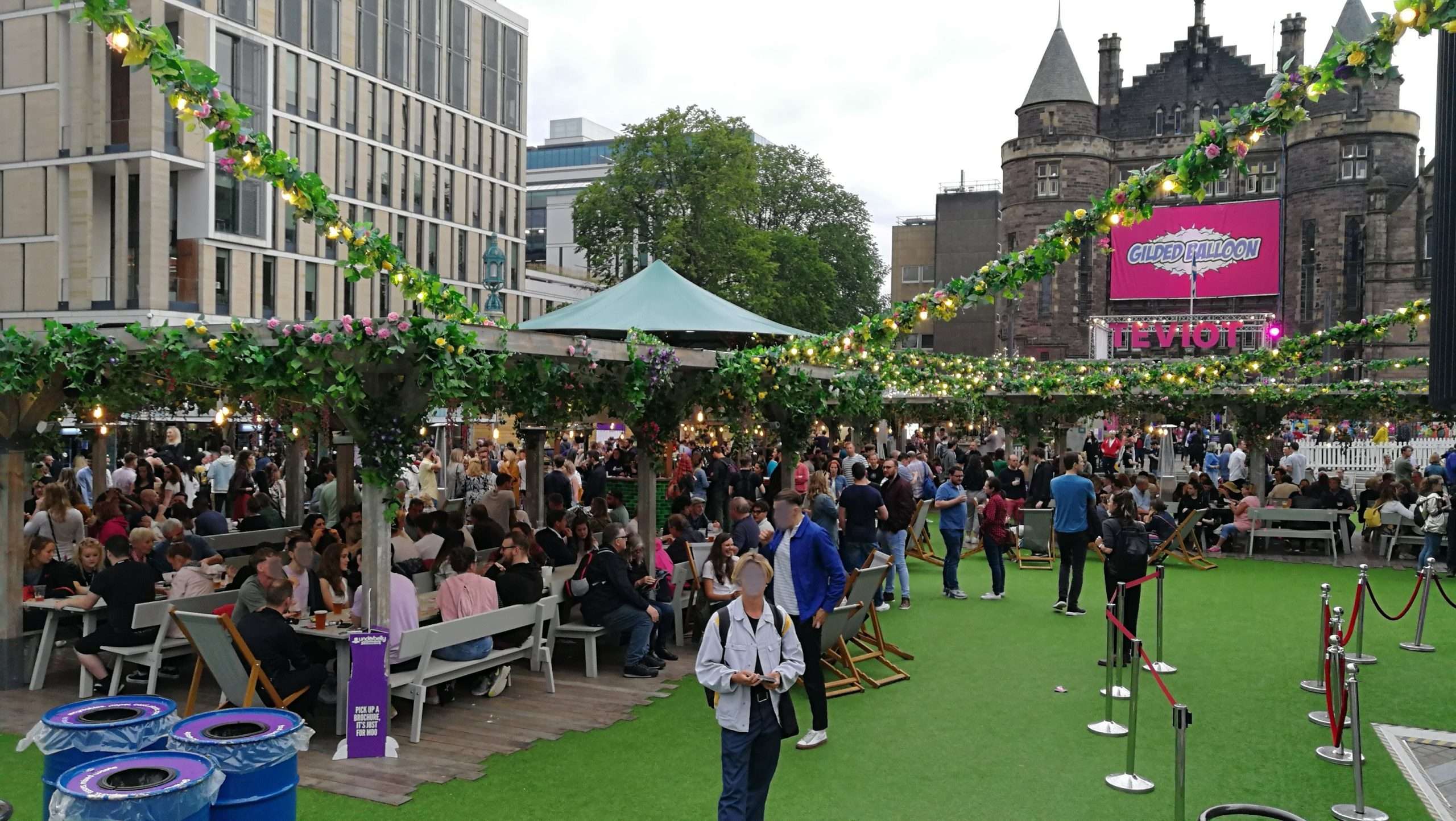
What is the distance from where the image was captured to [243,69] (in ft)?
121

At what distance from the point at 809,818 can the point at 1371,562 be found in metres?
13.4

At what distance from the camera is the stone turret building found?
161ft

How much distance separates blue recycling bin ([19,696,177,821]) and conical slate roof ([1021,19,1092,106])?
5626 cm

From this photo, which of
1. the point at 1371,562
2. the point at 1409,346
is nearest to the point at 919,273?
the point at 1409,346

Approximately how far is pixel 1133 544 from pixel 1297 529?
9934 mm

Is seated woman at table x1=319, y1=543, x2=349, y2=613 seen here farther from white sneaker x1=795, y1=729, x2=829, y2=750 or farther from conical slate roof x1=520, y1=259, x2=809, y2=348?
conical slate roof x1=520, y1=259, x2=809, y2=348

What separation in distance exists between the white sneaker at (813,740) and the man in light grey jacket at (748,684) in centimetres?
193

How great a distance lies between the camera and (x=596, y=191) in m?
38.5

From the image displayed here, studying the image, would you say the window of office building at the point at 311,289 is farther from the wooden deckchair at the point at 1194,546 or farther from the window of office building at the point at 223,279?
the wooden deckchair at the point at 1194,546

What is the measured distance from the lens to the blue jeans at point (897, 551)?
12219 millimetres

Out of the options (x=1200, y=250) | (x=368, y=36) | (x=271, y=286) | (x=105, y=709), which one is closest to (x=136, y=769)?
(x=105, y=709)

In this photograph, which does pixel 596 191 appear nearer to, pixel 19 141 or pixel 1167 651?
pixel 19 141

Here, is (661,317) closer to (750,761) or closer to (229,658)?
(229,658)

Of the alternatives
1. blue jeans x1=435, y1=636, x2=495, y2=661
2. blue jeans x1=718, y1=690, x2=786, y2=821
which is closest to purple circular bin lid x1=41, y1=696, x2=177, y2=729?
blue jeans x1=718, y1=690, x2=786, y2=821
